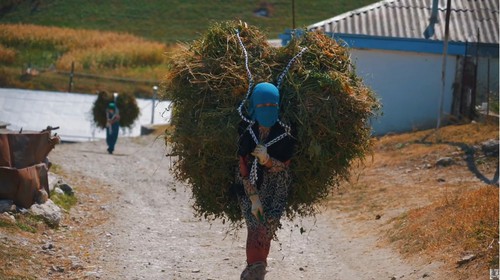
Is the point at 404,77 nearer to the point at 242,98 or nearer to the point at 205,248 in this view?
the point at 205,248

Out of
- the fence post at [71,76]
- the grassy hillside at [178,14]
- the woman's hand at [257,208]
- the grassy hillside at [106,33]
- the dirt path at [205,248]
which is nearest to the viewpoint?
the woman's hand at [257,208]

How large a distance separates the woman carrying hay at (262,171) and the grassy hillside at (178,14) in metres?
25.8

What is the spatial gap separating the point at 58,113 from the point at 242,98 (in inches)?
950

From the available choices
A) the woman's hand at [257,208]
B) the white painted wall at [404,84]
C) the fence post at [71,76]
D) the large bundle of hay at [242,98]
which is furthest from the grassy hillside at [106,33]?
the woman's hand at [257,208]

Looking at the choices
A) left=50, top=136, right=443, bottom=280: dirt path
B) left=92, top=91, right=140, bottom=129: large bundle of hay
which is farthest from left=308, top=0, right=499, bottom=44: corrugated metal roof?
left=92, top=91, right=140, bottom=129: large bundle of hay

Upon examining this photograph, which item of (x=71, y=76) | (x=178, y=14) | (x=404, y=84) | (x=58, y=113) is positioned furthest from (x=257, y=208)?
(x=178, y=14)

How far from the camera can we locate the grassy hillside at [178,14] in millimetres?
38188

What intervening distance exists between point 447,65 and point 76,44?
1432cm

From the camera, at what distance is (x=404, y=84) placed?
73.4ft

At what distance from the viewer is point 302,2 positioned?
45438 millimetres

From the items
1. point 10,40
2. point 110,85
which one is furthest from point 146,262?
point 110,85

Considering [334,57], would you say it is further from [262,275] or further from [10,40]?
[10,40]

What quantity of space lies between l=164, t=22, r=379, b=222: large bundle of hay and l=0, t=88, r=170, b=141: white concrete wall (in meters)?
20.2

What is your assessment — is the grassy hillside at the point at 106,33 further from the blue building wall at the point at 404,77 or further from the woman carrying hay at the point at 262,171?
the woman carrying hay at the point at 262,171
